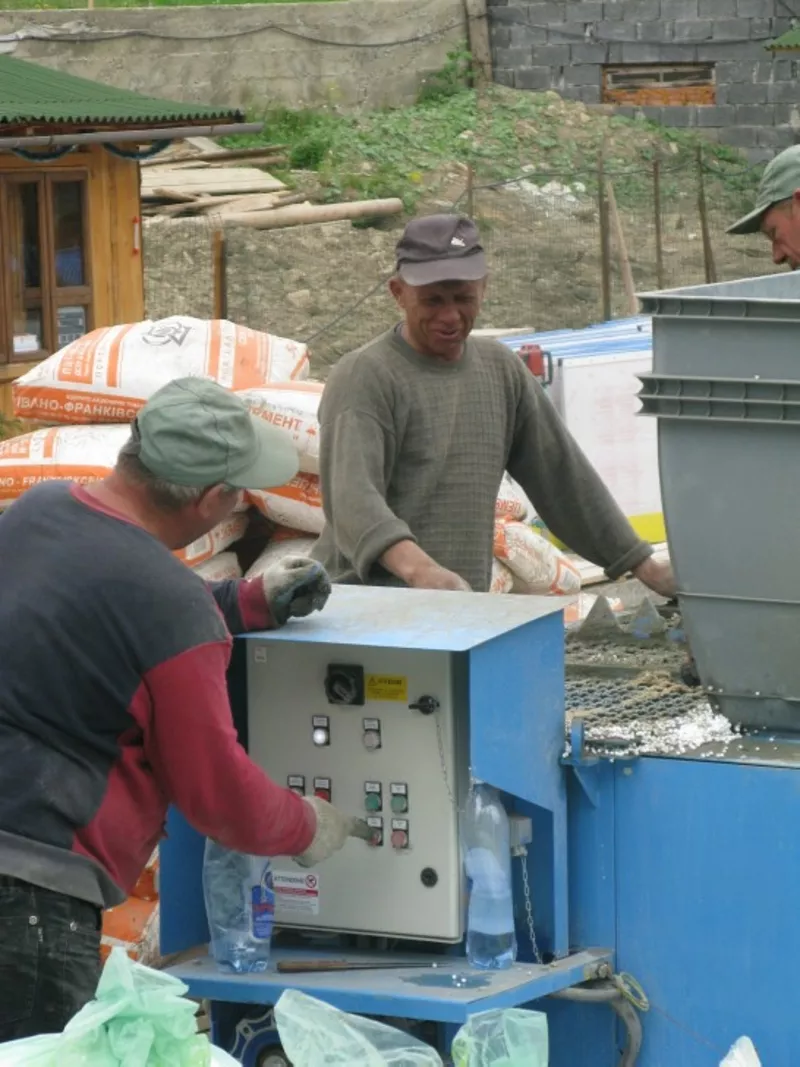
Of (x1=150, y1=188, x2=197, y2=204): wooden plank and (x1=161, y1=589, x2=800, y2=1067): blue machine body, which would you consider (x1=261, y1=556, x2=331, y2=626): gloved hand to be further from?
(x1=150, y1=188, x2=197, y2=204): wooden plank

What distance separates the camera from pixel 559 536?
4.54 m

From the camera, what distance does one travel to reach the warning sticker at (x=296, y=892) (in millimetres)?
3650

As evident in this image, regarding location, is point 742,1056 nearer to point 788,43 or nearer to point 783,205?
point 783,205

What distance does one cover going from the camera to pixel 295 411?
22.5 ft

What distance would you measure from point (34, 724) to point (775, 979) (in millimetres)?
1410

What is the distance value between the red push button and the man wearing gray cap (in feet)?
5.27

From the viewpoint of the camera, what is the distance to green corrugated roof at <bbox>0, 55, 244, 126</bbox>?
10781mm

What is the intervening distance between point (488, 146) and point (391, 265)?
12.5ft

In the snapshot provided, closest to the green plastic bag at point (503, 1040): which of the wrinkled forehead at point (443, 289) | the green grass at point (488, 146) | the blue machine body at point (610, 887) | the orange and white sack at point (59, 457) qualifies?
the blue machine body at point (610, 887)

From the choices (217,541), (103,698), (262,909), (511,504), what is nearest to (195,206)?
(511,504)

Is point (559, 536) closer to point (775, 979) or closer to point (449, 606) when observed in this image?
point (449, 606)

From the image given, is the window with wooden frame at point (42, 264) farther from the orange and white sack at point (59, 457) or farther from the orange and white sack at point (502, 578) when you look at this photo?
the orange and white sack at point (502, 578)

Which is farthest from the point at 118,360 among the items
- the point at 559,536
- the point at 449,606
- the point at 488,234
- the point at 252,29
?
the point at 252,29

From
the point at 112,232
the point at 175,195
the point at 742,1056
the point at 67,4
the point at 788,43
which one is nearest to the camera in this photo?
the point at 742,1056
